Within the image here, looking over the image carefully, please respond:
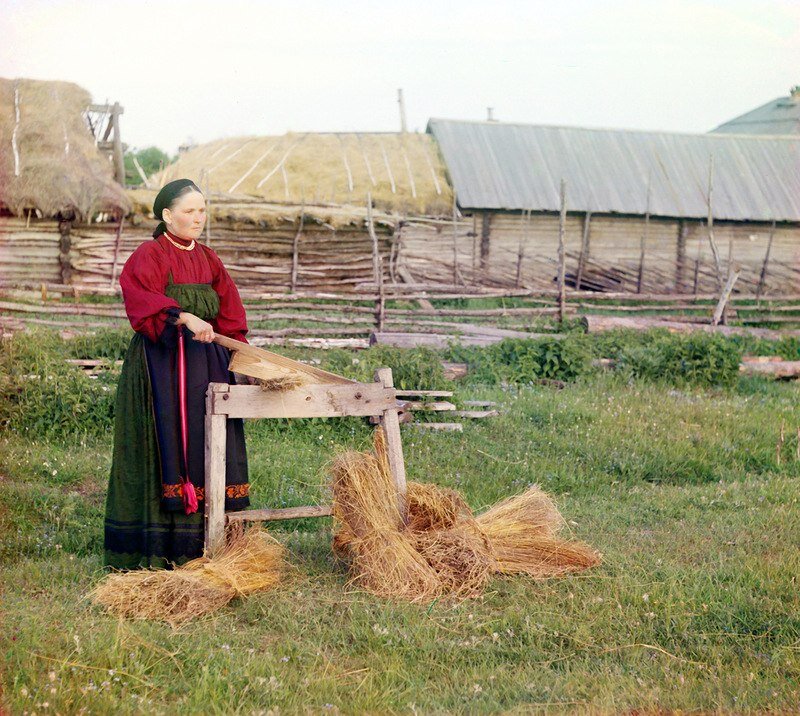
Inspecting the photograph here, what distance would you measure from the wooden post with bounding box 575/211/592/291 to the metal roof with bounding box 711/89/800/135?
31.5ft

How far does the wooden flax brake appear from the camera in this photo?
3.95 m

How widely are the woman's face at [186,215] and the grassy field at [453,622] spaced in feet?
5.40

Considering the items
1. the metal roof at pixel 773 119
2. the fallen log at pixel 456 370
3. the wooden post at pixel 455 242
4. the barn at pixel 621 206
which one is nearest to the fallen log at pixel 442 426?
the fallen log at pixel 456 370

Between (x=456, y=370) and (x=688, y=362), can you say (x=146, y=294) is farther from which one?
(x=688, y=362)

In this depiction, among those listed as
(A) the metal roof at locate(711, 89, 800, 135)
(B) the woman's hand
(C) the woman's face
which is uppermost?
(A) the metal roof at locate(711, 89, 800, 135)

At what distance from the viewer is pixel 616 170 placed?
782 inches

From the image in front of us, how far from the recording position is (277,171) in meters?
18.5

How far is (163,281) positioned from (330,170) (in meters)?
15.0

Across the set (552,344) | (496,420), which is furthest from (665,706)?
(552,344)

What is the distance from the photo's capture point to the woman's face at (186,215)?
405 centimetres

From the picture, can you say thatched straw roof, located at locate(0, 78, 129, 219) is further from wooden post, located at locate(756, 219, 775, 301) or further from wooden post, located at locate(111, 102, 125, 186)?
wooden post, located at locate(756, 219, 775, 301)

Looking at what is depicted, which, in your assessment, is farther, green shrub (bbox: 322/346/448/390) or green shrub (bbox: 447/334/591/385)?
green shrub (bbox: 447/334/591/385)

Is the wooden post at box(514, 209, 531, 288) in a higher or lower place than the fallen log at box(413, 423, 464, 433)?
higher

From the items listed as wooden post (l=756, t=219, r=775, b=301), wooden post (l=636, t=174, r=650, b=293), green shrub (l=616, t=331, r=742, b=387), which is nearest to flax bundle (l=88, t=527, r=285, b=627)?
green shrub (l=616, t=331, r=742, b=387)
